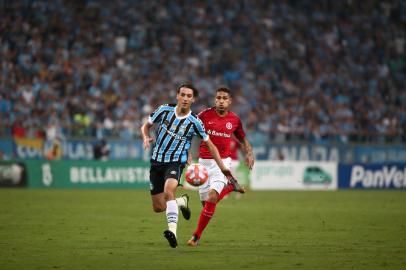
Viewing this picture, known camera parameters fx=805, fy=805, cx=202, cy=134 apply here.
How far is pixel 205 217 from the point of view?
12.7 metres

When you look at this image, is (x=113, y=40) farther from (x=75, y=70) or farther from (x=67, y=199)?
(x=67, y=199)

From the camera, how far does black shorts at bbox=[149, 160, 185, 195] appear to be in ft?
40.3

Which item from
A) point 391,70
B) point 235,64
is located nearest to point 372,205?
point 235,64

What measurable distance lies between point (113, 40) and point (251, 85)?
21.3 ft

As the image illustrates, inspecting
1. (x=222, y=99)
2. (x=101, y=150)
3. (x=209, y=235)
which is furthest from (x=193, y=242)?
(x=101, y=150)

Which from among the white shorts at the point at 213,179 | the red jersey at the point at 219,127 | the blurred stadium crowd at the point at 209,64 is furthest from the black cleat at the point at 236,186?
the blurred stadium crowd at the point at 209,64

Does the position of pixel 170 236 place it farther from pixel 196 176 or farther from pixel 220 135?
pixel 220 135

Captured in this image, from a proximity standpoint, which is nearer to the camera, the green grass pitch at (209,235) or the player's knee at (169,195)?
the green grass pitch at (209,235)

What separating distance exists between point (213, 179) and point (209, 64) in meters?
23.2

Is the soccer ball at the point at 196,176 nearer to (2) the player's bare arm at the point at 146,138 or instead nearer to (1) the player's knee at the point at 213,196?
(1) the player's knee at the point at 213,196

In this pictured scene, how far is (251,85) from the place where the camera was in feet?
119

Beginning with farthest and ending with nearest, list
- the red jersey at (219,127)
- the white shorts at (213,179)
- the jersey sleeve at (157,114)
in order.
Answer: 1. the red jersey at (219,127)
2. the white shorts at (213,179)
3. the jersey sleeve at (157,114)

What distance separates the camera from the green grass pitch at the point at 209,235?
10336 millimetres

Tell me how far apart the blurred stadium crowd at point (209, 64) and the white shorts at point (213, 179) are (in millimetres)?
16584
